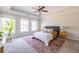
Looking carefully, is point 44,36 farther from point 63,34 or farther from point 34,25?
point 63,34

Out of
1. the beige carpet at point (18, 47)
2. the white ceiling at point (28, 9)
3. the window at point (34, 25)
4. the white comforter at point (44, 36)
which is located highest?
the white ceiling at point (28, 9)

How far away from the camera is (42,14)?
1.94 metres

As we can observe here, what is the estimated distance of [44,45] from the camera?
1.90 metres

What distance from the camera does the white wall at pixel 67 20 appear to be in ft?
6.09

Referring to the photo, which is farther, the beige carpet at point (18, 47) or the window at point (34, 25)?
the window at point (34, 25)

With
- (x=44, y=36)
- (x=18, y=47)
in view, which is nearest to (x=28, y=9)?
(x=44, y=36)

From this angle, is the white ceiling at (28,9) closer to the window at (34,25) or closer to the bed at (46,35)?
the window at (34,25)

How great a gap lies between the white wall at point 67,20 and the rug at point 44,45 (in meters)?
0.33

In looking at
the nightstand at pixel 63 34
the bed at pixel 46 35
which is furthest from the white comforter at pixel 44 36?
the nightstand at pixel 63 34

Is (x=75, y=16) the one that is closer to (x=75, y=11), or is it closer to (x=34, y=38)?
(x=75, y=11)

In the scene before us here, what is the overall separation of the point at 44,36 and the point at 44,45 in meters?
0.22

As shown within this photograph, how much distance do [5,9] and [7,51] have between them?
3.19 feet

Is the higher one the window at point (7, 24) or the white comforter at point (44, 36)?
the window at point (7, 24)
